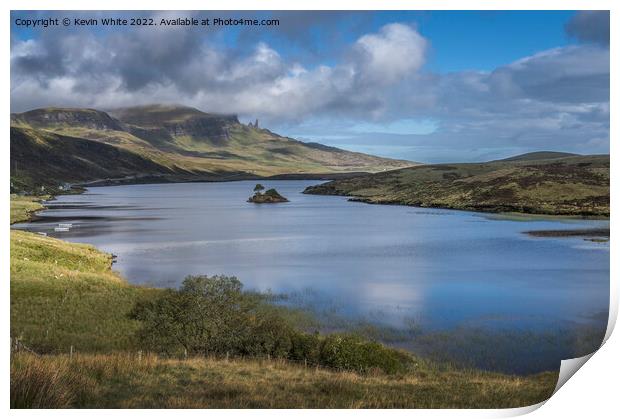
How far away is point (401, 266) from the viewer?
3825 cm

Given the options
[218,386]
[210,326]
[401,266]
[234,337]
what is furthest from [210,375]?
[401,266]

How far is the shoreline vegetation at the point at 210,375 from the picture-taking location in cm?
1065

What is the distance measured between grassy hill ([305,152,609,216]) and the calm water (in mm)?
11677

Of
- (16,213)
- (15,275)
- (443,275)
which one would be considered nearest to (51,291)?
(15,275)

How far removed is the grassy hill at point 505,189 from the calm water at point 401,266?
11.7 meters

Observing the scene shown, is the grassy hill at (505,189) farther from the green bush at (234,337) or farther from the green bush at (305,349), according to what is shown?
the green bush at (234,337)

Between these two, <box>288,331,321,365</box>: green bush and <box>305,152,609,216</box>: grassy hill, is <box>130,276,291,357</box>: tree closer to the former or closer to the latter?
<box>288,331,321,365</box>: green bush

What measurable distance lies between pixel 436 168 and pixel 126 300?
11938cm

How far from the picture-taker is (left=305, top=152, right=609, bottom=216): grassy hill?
75688 mm

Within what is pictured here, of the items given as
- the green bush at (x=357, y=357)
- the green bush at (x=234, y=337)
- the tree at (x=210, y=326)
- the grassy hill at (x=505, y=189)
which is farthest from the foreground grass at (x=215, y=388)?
the grassy hill at (x=505, y=189)

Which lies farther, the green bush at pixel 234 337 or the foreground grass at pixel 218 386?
the green bush at pixel 234 337

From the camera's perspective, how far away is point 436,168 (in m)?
134

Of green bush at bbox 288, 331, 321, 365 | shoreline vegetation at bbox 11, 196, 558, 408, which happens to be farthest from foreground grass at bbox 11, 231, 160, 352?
green bush at bbox 288, 331, 321, 365
